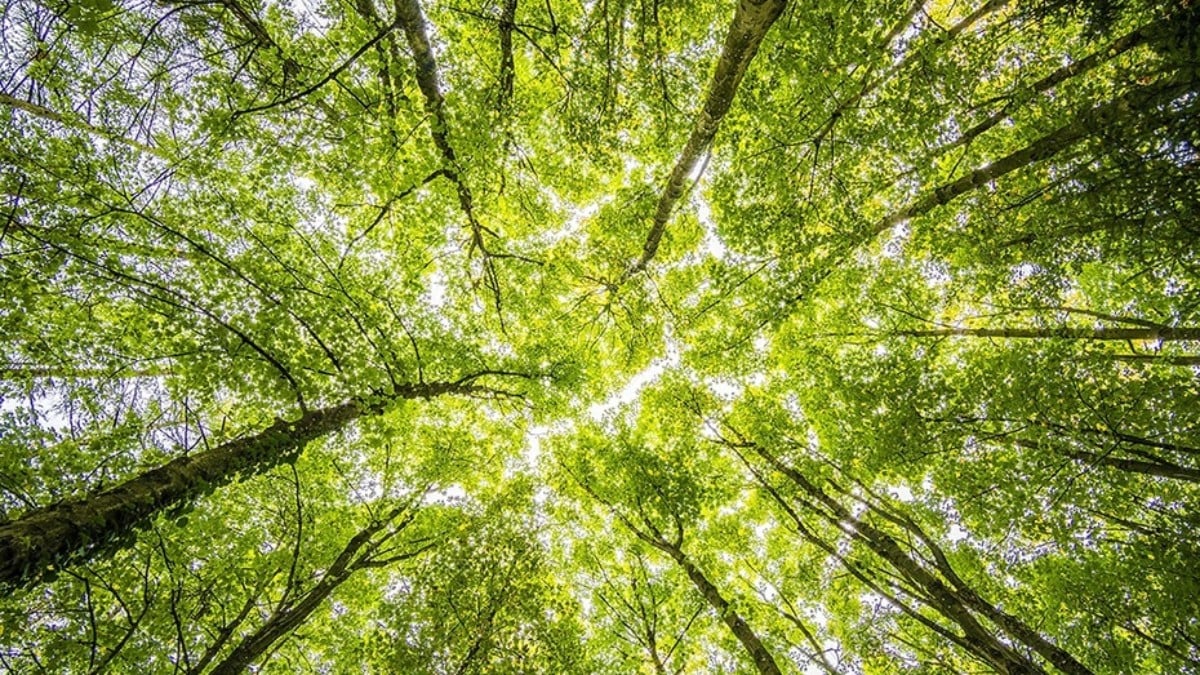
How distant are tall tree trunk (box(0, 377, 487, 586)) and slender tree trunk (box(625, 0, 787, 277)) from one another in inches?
197

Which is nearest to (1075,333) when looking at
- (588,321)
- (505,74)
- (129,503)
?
(588,321)

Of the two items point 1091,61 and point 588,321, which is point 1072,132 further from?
point 588,321

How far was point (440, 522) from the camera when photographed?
8.67 m

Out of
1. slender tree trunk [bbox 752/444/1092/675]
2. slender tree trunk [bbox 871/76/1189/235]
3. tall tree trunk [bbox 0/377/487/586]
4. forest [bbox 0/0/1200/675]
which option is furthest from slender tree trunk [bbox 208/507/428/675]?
slender tree trunk [bbox 871/76/1189/235]

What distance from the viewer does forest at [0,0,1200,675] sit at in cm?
389

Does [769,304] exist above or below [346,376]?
above

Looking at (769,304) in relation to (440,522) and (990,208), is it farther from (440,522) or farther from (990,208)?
(440,522)

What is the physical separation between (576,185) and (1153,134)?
6.61 meters

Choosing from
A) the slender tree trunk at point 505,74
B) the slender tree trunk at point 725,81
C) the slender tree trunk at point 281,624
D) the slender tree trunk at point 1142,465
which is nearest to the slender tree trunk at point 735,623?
the slender tree trunk at point 1142,465

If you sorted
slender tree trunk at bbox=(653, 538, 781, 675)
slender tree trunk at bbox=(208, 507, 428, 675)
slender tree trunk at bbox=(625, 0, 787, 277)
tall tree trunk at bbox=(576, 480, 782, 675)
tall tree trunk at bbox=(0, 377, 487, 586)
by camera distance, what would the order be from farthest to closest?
tall tree trunk at bbox=(576, 480, 782, 675)
slender tree trunk at bbox=(653, 538, 781, 675)
slender tree trunk at bbox=(208, 507, 428, 675)
slender tree trunk at bbox=(625, 0, 787, 277)
tall tree trunk at bbox=(0, 377, 487, 586)

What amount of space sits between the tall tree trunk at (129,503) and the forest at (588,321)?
4cm

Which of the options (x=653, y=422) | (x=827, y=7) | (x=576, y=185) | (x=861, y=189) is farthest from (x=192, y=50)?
(x=653, y=422)

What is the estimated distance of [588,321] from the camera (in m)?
9.58

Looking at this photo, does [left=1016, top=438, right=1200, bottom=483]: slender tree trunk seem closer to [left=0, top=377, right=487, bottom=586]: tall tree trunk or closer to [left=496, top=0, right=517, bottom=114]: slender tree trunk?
[left=496, top=0, right=517, bottom=114]: slender tree trunk
